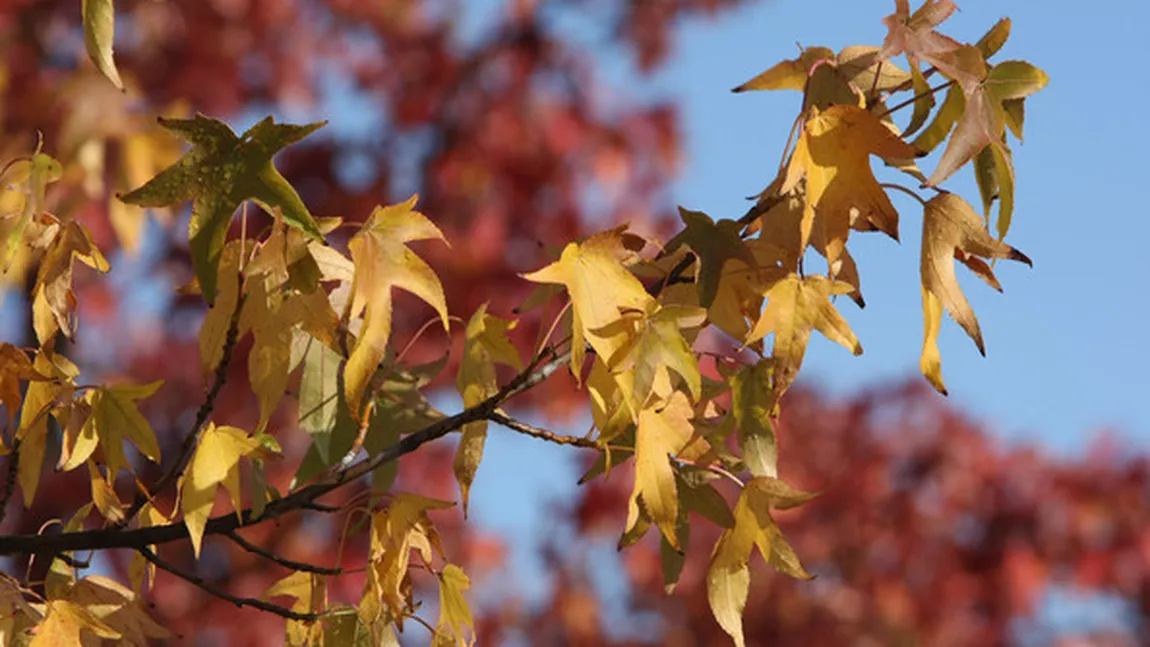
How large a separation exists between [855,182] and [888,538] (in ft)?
19.2

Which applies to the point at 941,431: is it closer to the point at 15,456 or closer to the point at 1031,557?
the point at 1031,557

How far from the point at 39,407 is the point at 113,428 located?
8 centimetres

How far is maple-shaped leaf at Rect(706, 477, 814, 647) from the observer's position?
1170 mm

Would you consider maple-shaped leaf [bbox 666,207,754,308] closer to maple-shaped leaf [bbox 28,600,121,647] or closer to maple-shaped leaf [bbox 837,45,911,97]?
maple-shaped leaf [bbox 837,45,911,97]

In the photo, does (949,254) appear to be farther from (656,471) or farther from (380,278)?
(380,278)

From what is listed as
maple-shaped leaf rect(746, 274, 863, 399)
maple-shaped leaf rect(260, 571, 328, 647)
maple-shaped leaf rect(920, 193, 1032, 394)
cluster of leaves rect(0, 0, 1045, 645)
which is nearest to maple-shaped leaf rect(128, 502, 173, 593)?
cluster of leaves rect(0, 0, 1045, 645)

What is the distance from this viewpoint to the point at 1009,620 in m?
6.73

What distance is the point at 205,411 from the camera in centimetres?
114

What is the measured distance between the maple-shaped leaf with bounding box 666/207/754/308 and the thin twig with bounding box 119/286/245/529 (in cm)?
35

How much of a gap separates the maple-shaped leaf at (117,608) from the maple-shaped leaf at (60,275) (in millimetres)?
249

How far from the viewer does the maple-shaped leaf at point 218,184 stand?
1.00 metres

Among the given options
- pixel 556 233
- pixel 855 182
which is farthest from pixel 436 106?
pixel 855 182

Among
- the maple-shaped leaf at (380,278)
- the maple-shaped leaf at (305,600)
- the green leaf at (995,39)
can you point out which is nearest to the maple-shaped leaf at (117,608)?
the maple-shaped leaf at (305,600)

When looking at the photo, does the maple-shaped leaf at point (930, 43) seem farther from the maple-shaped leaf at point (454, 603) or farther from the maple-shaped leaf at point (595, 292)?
the maple-shaped leaf at point (454, 603)
